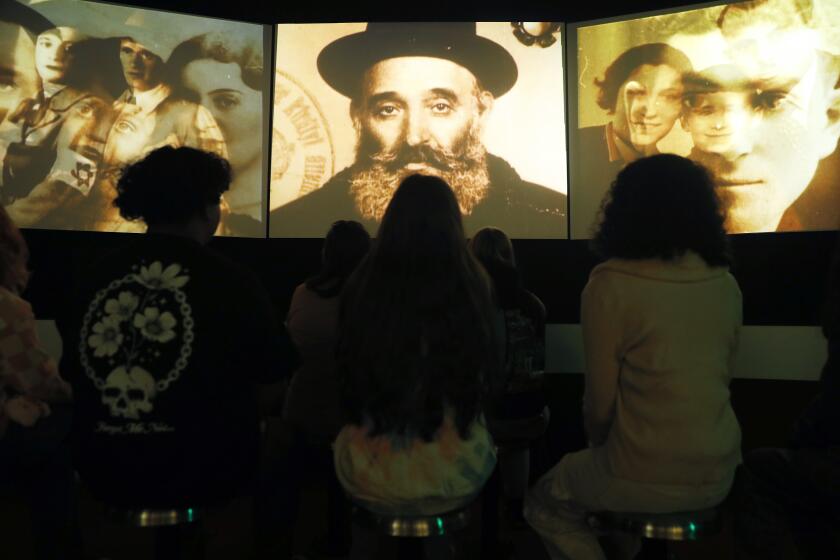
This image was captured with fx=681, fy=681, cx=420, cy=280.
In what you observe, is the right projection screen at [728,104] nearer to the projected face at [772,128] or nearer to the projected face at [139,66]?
the projected face at [772,128]

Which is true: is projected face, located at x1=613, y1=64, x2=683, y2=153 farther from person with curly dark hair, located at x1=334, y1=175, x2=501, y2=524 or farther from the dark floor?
person with curly dark hair, located at x1=334, y1=175, x2=501, y2=524

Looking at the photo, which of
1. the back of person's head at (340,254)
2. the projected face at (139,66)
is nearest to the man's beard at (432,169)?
the projected face at (139,66)

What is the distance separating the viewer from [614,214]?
5.11ft

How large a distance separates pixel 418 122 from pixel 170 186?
7.90 feet

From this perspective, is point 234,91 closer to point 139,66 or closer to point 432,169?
point 139,66

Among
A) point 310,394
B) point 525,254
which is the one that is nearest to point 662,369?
point 310,394

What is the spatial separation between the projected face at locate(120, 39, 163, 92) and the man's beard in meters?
1.20

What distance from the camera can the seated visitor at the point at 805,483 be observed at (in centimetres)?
153

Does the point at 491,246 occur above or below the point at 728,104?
below

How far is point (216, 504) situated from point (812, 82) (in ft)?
10.6

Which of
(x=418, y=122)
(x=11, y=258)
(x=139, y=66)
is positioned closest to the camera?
(x=11, y=258)

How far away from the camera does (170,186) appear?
5.03 ft

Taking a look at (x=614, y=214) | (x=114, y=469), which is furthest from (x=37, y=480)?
(x=614, y=214)

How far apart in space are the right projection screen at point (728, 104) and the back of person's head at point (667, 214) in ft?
5.66
